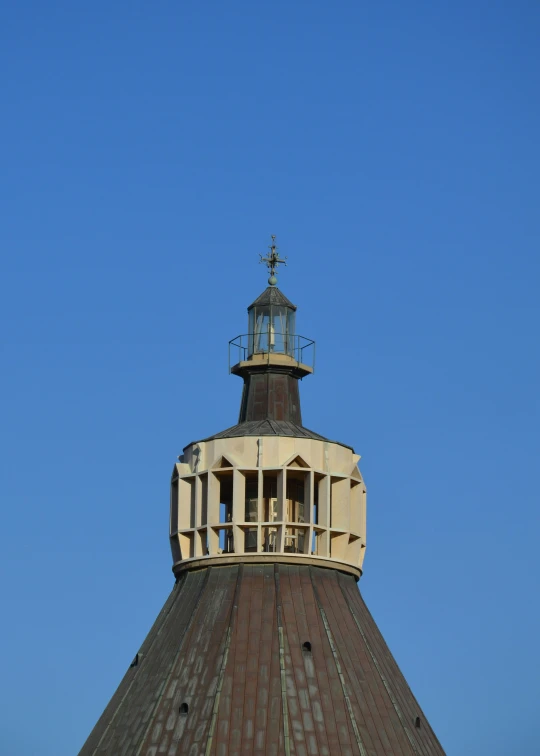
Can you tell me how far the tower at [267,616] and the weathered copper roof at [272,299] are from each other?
62.1 inches

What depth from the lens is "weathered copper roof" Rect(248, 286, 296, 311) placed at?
10256 cm

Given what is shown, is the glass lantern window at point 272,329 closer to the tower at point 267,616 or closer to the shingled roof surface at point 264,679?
the tower at point 267,616

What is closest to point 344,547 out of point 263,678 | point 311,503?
point 311,503

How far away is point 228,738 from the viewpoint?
3457 inches

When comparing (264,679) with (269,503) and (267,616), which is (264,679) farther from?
(269,503)

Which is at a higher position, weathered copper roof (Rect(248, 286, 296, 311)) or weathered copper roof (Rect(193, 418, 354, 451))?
weathered copper roof (Rect(248, 286, 296, 311))

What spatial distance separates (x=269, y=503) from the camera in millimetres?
96812

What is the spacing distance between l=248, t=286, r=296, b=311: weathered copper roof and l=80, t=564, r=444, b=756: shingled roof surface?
14.0 meters

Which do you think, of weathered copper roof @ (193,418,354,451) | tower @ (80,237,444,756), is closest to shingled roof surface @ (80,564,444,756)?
tower @ (80,237,444,756)

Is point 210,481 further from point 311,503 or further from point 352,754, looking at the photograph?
point 352,754

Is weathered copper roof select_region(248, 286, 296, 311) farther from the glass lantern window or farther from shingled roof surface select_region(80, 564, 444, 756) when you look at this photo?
shingled roof surface select_region(80, 564, 444, 756)

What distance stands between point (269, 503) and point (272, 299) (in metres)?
11.0

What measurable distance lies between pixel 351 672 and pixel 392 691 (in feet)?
7.33

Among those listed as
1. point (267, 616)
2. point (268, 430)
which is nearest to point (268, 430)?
point (268, 430)
